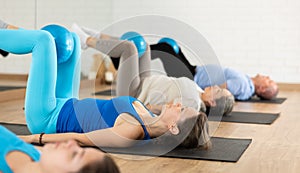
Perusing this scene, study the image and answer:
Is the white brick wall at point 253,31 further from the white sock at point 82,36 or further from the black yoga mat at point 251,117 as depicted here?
the white sock at point 82,36

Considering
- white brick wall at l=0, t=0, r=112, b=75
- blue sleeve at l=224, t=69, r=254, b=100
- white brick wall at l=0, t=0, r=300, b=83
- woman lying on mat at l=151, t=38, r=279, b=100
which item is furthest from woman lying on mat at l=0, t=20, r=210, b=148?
white brick wall at l=0, t=0, r=300, b=83

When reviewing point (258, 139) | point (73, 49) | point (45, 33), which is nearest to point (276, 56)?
point (258, 139)

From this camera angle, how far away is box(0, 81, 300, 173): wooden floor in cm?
246

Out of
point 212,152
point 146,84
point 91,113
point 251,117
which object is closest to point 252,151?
point 212,152

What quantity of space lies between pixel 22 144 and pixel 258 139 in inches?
71.8

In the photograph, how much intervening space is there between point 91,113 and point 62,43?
0.42 meters

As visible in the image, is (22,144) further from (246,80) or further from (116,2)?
(116,2)

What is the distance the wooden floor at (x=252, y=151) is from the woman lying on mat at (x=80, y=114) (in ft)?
0.44

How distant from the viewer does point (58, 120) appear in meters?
2.82

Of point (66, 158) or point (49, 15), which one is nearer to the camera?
point (66, 158)

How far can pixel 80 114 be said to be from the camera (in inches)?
110

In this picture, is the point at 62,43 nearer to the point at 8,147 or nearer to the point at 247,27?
the point at 8,147

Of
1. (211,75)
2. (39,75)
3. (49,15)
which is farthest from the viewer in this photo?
(49,15)

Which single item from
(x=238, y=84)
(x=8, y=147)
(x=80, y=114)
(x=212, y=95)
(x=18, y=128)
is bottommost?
(x=238, y=84)
